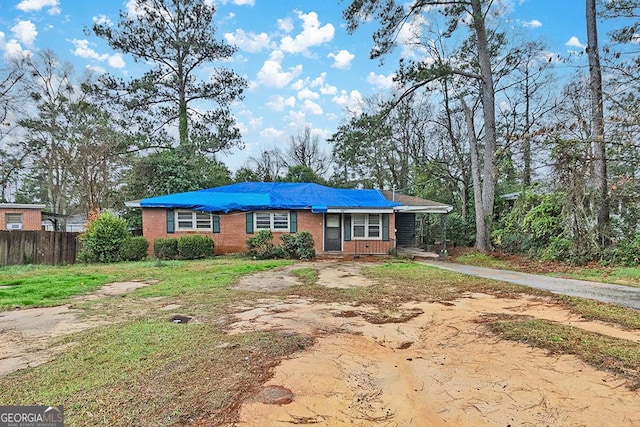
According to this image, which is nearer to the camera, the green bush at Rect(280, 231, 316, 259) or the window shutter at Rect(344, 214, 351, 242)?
the green bush at Rect(280, 231, 316, 259)

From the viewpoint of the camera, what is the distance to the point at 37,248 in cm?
1279

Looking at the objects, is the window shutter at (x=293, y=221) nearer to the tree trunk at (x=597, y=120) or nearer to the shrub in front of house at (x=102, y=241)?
the shrub in front of house at (x=102, y=241)

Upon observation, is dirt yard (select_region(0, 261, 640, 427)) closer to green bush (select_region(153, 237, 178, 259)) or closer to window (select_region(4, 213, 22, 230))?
green bush (select_region(153, 237, 178, 259))

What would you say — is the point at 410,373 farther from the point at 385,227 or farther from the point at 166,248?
the point at 385,227

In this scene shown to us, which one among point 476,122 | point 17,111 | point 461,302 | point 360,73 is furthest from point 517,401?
point 17,111

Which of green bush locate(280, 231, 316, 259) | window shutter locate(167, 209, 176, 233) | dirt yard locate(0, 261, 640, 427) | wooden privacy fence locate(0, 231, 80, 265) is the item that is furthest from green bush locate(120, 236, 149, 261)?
dirt yard locate(0, 261, 640, 427)

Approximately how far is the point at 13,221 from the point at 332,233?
60.4ft

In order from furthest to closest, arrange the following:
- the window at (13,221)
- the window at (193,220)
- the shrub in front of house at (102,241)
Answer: the window at (13,221) → the window at (193,220) → the shrub in front of house at (102,241)

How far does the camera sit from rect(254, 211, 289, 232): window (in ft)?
52.4

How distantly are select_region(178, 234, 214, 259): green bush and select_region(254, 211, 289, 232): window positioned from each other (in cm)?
265

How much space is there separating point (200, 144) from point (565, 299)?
810 inches

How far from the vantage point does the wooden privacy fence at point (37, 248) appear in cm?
1252

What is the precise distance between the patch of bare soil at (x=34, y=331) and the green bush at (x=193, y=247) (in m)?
7.57

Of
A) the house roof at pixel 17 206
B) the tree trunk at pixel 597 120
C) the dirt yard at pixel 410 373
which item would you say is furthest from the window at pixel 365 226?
the house roof at pixel 17 206
